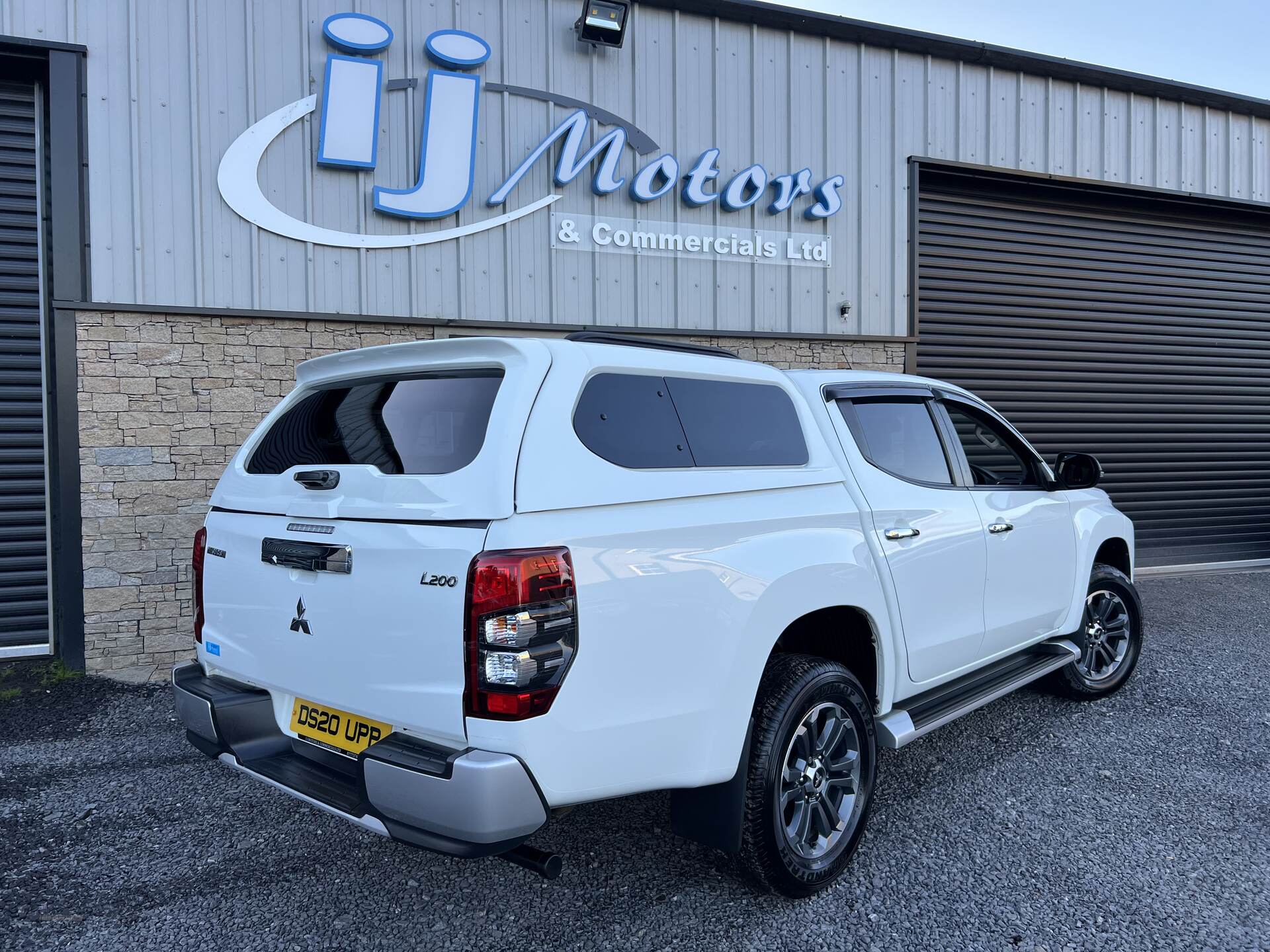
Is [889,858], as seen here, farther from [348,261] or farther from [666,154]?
[666,154]

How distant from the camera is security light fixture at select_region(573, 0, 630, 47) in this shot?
6637 mm

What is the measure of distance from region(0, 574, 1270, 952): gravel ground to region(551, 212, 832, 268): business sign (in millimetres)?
4430

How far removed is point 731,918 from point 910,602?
1372 mm

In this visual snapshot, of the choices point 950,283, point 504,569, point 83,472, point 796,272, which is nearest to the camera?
point 504,569

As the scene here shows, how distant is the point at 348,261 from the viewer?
6.24 m

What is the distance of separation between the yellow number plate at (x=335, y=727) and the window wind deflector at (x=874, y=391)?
211 centimetres

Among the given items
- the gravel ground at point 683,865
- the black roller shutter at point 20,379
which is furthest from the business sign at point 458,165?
the gravel ground at point 683,865

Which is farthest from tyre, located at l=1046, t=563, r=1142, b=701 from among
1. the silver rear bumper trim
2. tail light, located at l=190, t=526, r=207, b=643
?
tail light, located at l=190, t=526, r=207, b=643

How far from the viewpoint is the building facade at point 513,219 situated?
575cm

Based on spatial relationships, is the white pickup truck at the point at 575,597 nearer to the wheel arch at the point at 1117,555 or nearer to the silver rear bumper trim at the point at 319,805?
the silver rear bumper trim at the point at 319,805

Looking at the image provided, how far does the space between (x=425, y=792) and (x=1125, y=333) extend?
31.8 feet

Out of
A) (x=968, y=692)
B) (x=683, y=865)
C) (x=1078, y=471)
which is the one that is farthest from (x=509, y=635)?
(x=1078, y=471)

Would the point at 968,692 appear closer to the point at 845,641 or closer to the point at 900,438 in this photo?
the point at 845,641

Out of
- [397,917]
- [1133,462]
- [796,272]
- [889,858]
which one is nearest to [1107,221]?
[1133,462]
